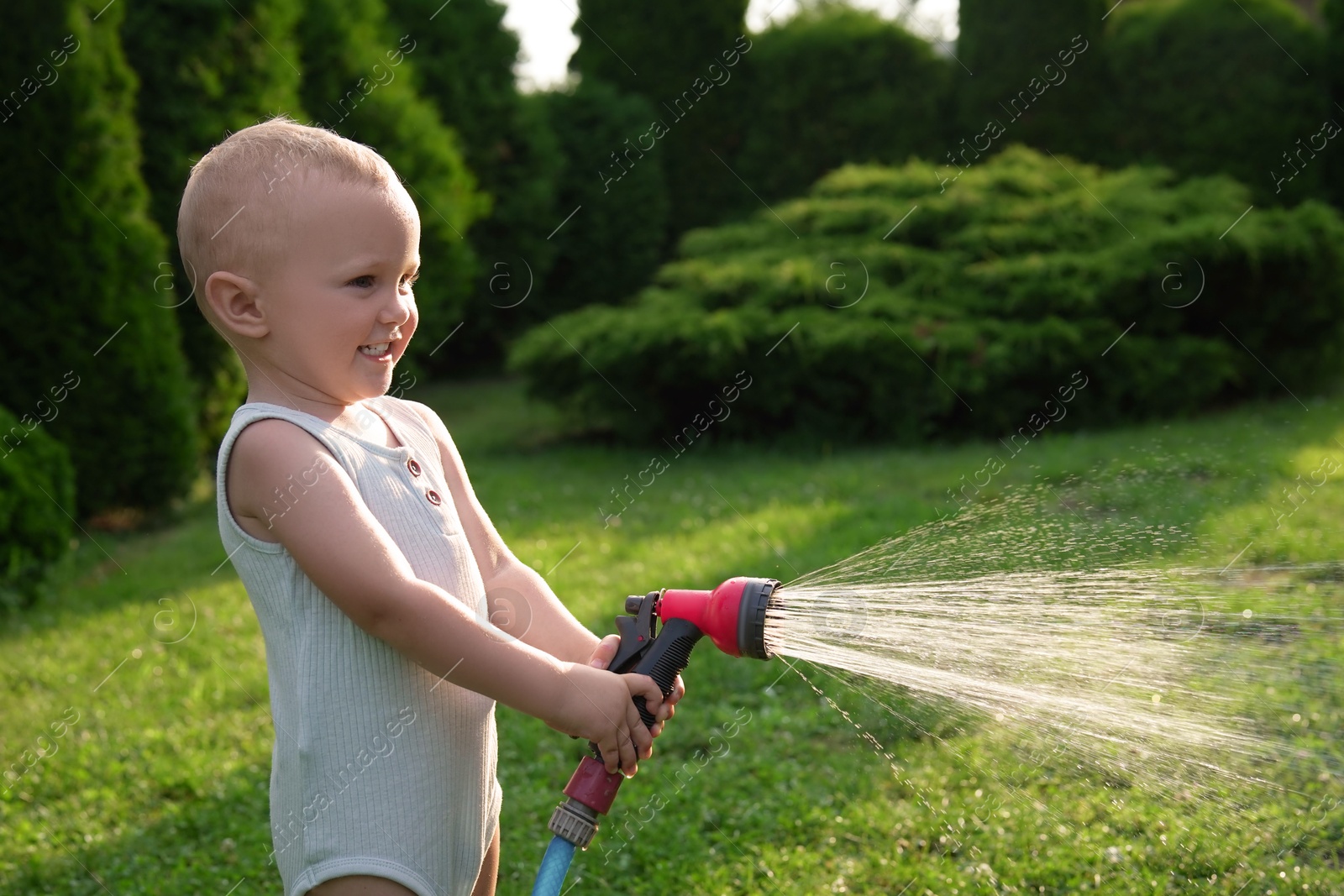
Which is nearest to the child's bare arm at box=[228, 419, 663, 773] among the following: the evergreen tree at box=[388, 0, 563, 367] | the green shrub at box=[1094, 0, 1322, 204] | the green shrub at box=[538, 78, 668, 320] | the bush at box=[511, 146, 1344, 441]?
the bush at box=[511, 146, 1344, 441]

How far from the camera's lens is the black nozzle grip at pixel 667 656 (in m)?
1.78

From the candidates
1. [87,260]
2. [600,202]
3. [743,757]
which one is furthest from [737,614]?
[600,202]

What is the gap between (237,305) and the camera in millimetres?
1705

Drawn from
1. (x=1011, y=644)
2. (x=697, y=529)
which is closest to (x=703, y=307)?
(x=697, y=529)

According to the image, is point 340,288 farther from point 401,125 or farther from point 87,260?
point 401,125

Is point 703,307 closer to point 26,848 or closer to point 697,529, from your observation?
point 697,529

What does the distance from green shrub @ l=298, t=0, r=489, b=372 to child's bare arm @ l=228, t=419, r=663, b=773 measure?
7919 mm

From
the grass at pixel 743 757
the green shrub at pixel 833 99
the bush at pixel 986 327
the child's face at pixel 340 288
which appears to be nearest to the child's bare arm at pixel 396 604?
the child's face at pixel 340 288

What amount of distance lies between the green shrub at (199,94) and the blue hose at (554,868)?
668 centimetres

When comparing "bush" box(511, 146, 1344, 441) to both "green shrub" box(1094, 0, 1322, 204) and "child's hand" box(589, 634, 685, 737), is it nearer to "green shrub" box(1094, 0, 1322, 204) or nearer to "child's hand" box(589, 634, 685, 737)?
"green shrub" box(1094, 0, 1322, 204)

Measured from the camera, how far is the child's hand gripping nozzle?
68.0 inches

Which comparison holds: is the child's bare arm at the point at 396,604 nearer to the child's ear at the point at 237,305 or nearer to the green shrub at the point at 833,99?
the child's ear at the point at 237,305

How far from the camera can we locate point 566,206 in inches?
551

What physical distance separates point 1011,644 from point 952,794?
1095mm
